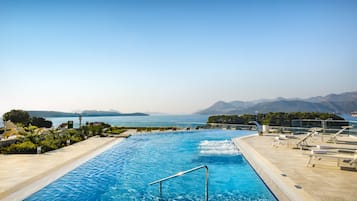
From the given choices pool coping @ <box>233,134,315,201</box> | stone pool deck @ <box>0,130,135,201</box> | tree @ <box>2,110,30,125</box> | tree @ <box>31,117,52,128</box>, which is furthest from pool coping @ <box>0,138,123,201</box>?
tree @ <box>2,110,30,125</box>


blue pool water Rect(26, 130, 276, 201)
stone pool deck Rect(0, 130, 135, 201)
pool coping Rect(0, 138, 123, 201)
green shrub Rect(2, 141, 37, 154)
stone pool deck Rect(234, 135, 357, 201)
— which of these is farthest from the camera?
green shrub Rect(2, 141, 37, 154)

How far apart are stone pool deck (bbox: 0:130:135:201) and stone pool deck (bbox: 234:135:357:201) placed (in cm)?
564

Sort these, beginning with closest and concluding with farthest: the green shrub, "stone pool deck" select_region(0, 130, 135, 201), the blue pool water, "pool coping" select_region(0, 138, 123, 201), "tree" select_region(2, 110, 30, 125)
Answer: "pool coping" select_region(0, 138, 123, 201)
"stone pool deck" select_region(0, 130, 135, 201)
the blue pool water
the green shrub
"tree" select_region(2, 110, 30, 125)

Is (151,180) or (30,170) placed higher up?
(30,170)

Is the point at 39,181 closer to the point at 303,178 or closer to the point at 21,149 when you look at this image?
the point at 21,149

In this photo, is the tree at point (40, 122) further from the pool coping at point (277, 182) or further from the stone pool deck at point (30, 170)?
the pool coping at point (277, 182)

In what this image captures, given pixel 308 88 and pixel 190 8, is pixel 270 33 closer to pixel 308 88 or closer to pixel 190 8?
pixel 190 8

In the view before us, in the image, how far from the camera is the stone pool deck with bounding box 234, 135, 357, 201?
4582 millimetres

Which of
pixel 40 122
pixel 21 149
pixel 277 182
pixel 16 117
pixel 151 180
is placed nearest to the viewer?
pixel 277 182

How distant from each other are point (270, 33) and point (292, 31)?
1297 mm

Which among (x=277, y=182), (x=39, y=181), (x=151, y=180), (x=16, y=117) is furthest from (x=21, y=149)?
(x=16, y=117)

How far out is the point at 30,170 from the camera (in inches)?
266

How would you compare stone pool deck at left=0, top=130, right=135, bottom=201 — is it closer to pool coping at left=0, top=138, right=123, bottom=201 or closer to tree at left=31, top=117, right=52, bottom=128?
pool coping at left=0, top=138, right=123, bottom=201

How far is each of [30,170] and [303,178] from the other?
7401 mm
